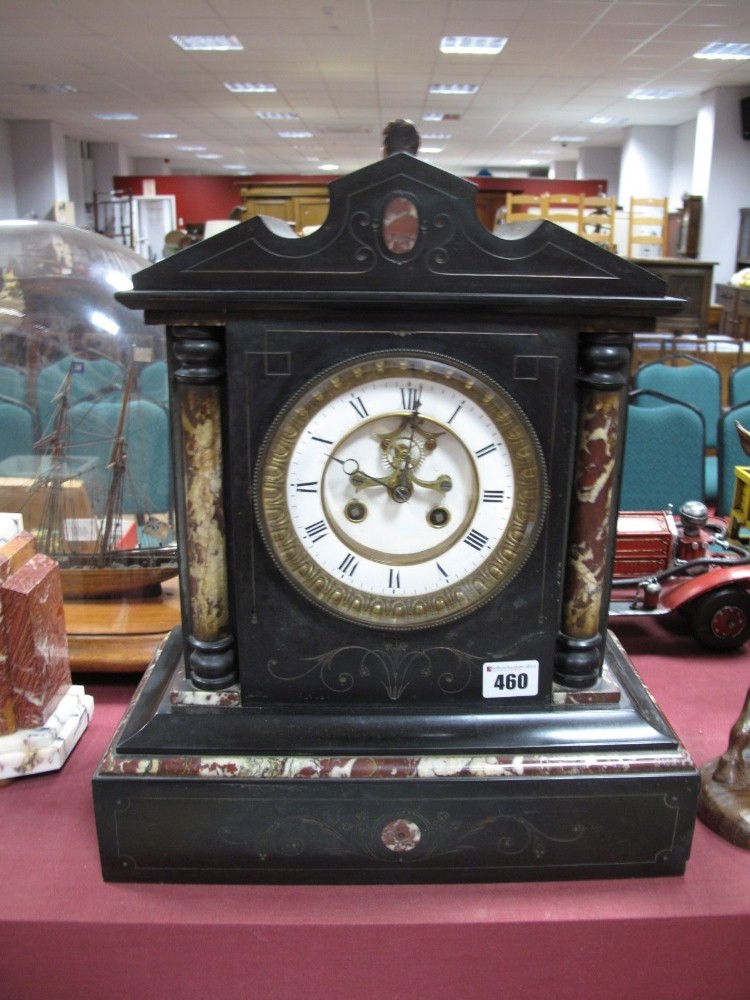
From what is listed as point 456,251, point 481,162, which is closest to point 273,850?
point 456,251

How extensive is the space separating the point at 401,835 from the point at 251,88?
10.4 metres

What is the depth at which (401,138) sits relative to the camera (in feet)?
3.22

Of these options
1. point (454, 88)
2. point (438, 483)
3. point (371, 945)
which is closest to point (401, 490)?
point (438, 483)

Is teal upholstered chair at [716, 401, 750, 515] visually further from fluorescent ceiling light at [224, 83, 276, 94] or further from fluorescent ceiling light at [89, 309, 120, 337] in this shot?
fluorescent ceiling light at [224, 83, 276, 94]

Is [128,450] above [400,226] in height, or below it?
below

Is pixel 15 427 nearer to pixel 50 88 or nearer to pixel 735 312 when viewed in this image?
pixel 735 312

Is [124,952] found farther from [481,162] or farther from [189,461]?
[481,162]

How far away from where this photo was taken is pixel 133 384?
5.64 feet

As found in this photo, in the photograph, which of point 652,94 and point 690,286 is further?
point 652,94

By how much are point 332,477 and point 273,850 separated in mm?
455

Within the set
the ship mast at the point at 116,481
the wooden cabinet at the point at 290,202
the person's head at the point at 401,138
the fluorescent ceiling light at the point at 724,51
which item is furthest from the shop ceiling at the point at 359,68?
the person's head at the point at 401,138

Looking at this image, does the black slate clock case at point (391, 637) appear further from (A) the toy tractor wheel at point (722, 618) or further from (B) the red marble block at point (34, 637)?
(A) the toy tractor wheel at point (722, 618)

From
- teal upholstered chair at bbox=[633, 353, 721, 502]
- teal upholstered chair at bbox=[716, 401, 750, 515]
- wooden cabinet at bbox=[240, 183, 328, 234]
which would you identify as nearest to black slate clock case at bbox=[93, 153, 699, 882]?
teal upholstered chair at bbox=[716, 401, 750, 515]

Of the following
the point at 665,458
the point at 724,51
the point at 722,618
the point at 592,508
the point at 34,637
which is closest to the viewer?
the point at 592,508
